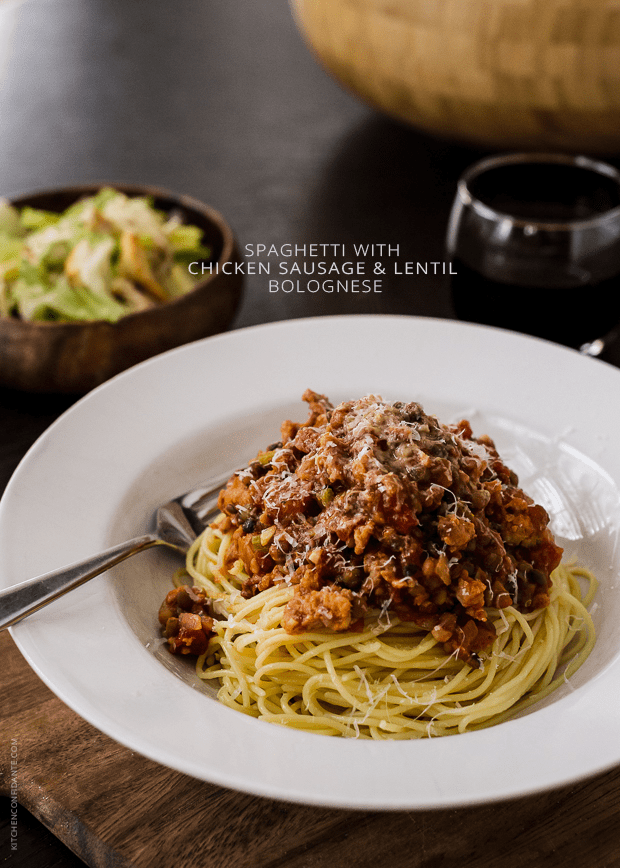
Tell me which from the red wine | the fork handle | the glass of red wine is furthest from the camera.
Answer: the red wine

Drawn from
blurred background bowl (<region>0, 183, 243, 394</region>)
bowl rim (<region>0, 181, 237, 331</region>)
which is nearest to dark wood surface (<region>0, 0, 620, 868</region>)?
blurred background bowl (<region>0, 183, 243, 394</region>)

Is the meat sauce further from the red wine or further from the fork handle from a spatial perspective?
the red wine

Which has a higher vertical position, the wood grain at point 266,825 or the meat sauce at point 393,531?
the meat sauce at point 393,531

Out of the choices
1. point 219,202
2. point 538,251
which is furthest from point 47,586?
point 219,202

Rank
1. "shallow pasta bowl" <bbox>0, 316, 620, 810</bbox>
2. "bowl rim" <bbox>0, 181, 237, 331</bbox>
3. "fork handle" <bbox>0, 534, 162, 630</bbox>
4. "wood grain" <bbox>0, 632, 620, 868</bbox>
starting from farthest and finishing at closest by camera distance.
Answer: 1. "bowl rim" <bbox>0, 181, 237, 331</bbox>
2. "fork handle" <bbox>0, 534, 162, 630</bbox>
3. "wood grain" <bbox>0, 632, 620, 868</bbox>
4. "shallow pasta bowl" <bbox>0, 316, 620, 810</bbox>

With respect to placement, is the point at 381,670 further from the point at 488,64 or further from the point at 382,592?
the point at 488,64

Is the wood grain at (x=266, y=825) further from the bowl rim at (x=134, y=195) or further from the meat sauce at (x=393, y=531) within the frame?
the bowl rim at (x=134, y=195)

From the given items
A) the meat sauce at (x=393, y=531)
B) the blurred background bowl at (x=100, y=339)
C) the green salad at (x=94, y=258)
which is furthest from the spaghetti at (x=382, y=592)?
the green salad at (x=94, y=258)

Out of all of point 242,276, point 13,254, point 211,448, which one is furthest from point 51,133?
point 211,448

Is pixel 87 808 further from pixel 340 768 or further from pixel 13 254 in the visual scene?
pixel 13 254
